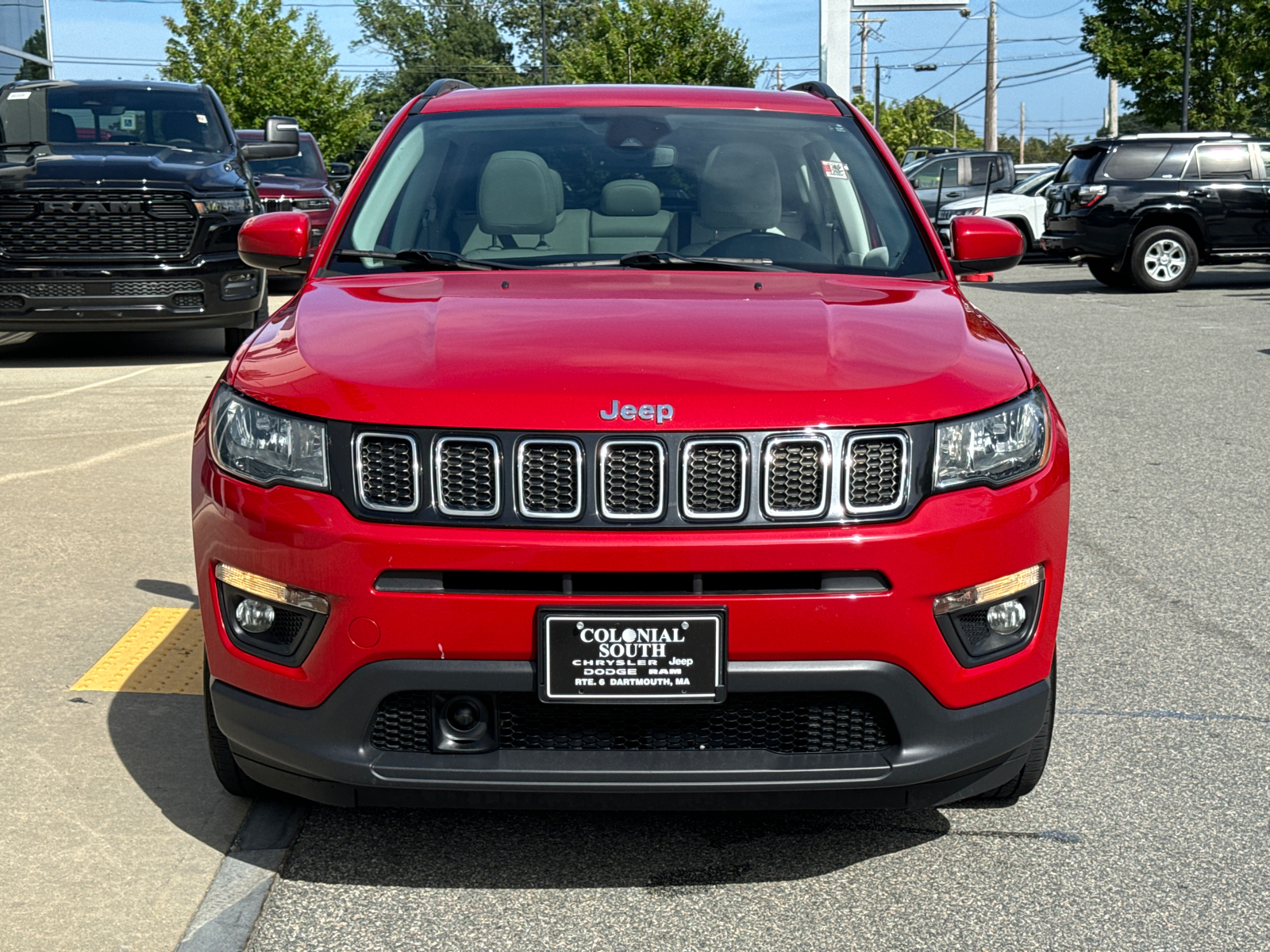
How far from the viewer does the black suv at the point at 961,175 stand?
23.8m

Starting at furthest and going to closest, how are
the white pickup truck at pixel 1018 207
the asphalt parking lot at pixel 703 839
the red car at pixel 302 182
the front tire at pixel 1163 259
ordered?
the white pickup truck at pixel 1018 207 → the front tire at pixel 1163 259 → the red car at pixel 302 182 → the asphalt parking lot at pixel 703 839

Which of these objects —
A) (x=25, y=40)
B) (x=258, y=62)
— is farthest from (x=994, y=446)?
(x=258, y=62)

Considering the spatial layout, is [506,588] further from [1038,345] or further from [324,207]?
[324,207]

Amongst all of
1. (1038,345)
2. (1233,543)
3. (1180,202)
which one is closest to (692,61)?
(1180,202)

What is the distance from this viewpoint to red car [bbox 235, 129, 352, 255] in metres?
17.6

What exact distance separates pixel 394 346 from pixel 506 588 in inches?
24.3

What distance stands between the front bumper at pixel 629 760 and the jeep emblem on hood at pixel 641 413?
48cm

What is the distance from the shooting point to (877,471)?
2.84 m

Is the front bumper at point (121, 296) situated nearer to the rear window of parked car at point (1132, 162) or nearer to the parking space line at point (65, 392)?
the parking space line at point (65, 392)

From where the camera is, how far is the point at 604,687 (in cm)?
278

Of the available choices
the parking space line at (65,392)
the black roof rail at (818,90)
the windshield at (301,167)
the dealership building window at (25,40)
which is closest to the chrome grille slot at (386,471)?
the black roof rail at (818,90)

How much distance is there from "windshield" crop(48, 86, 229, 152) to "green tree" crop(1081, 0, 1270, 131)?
2870 cm

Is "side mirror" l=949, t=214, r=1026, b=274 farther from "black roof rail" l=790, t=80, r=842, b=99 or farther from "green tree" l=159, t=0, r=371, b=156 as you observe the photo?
"green tree" l=159, t=0, r=371, b=156

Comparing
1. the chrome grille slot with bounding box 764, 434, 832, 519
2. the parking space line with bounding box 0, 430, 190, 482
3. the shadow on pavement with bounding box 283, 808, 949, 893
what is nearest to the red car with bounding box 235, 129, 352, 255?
the parking space line with bounding box 0, 430, 190, 482
